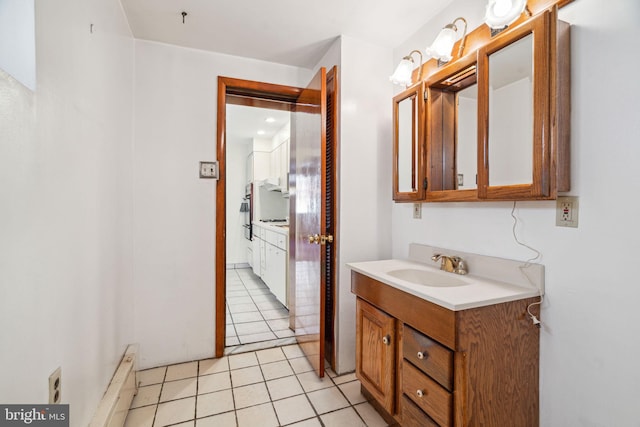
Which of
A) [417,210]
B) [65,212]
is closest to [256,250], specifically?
[417,210]

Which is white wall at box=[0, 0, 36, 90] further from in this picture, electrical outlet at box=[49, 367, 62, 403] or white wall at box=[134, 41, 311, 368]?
white wall at box=[134, 41, 311, 368]

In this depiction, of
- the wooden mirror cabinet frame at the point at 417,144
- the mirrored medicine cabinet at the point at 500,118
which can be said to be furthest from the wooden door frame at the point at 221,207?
the mirrored medicine cabinet at the point at 500,118

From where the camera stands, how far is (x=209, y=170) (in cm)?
230

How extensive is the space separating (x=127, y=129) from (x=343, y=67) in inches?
59.6

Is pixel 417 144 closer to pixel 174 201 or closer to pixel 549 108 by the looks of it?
pixel 549 108

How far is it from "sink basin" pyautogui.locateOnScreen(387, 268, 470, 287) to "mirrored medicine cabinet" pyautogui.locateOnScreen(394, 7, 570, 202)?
413 millimetres

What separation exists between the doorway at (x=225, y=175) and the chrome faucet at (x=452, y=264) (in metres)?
0.75

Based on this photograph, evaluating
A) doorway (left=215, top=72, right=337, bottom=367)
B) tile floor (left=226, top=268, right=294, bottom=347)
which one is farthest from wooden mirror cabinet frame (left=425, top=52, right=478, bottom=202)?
tile floor (left=226, top=268, right=294, bottom=347)

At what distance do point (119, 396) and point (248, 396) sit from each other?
704 millimetres

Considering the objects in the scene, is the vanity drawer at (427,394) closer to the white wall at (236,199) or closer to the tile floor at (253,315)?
the tile floor at (253,315)

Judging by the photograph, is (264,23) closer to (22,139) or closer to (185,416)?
(22,139)

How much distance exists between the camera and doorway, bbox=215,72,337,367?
85.3 inches

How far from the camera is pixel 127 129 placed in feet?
6.45

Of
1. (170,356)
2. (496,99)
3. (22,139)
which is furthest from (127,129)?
(496,99)
